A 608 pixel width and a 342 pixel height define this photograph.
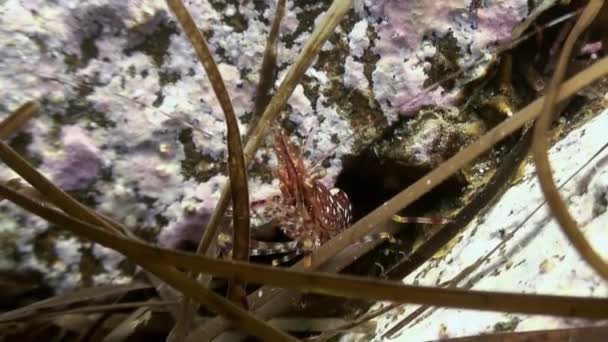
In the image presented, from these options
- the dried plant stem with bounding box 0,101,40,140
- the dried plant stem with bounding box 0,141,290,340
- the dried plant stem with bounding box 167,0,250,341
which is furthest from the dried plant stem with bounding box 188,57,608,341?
the dried plant stem with bounding box 0,101,40,140

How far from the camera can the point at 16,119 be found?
1.02 meters

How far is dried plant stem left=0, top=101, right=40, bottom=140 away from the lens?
1.00 m

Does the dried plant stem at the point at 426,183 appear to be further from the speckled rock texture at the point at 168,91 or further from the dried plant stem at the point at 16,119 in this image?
the dried plant stem at the point at 16,119

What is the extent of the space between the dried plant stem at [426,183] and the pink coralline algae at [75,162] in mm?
379

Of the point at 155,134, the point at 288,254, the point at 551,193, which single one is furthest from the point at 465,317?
the point at 155,134

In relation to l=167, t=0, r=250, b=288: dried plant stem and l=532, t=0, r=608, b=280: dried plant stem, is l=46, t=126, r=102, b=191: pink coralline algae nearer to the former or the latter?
l=167, t=0, r=250, b=288: dried plant stem

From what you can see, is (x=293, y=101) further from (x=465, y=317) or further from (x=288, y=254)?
(x=465, y=317)

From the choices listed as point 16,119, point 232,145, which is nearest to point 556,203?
point 232,145

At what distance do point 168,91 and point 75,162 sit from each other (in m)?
0.23

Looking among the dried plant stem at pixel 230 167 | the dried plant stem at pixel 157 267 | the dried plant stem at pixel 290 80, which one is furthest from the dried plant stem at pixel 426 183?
the dried plant stem at pixel 157 267

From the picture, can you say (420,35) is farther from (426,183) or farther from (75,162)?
(75,162)

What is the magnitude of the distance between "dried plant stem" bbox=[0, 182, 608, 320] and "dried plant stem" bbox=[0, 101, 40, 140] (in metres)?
0.26

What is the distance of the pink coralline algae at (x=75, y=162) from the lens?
43.8 inches

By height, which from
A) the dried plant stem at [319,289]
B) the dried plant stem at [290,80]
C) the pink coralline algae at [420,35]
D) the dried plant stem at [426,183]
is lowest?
the dried plant stem at [319,289]
